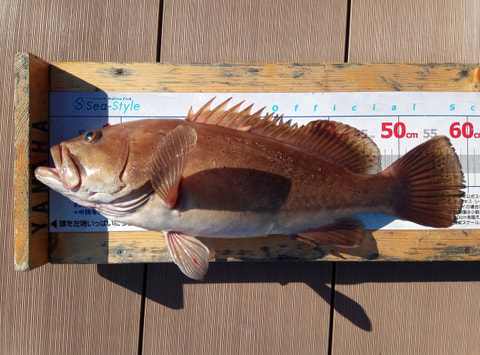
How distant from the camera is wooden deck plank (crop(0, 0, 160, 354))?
166 cm

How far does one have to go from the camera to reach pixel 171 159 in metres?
1.04

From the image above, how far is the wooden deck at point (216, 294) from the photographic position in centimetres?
166

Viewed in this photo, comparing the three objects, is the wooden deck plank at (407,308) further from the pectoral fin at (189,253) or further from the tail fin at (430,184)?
the pectoral fin at (189,253)

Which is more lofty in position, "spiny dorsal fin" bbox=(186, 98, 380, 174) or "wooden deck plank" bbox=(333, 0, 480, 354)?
"spiny dorsal fin" bbox=(186, 98, 380, 174)

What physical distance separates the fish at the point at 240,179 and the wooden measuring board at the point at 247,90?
0.76 feet

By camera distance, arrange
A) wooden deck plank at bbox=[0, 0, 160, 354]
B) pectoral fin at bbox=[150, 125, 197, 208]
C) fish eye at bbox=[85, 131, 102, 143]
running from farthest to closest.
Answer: wooden deck plank at bbox=[0, 0, 160, 354] → fish eye at bbox=[85, 131, 102, 143] → pectoral fin at bbox=[150, 125, 197, 208]

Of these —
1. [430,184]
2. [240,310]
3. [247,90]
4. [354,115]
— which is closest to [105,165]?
[247,90]

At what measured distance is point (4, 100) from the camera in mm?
1688

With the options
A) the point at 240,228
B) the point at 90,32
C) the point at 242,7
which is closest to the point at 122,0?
the point at 90,32

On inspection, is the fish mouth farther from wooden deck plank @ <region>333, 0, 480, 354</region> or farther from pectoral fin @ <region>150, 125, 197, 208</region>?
wooden deck plank @ <region>333, 0, 480, 354</region>

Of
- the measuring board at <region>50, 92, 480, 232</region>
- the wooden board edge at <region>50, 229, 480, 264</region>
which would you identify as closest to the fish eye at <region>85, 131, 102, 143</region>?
the measuring board at <region>50, 92, 480, 232</region>

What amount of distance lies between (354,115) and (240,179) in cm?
81

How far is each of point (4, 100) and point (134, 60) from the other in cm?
78

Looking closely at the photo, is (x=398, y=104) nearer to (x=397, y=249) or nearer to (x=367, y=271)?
(x=397, y=249)
